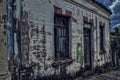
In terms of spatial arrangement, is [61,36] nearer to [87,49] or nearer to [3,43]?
[87,49]

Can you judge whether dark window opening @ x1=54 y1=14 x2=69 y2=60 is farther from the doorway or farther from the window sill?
the doorway

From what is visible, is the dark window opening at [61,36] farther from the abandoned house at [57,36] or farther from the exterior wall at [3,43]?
the exterior wall at [3,43]

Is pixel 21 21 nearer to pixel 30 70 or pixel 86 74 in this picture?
pixel 30 70

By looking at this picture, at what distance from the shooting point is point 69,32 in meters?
9.92

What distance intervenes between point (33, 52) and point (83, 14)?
15.4ft

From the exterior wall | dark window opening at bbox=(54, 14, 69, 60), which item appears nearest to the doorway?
dark window opening at bbox=(54, 14, 69, 60)

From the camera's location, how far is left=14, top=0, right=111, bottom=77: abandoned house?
22.7 feet

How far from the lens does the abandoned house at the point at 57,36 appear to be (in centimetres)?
693

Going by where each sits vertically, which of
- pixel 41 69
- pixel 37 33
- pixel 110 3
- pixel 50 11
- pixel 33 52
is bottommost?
pixel 41 69

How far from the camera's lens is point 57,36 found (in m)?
9.11

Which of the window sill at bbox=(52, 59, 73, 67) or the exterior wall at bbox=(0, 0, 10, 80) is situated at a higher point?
the exterior wall at bbox=(0, 0, 10, 80)

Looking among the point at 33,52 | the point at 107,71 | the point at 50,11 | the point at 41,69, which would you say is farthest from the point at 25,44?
the point at 107,71

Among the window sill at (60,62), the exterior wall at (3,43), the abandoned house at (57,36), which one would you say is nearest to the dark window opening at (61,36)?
the abandoned house at (57,36)

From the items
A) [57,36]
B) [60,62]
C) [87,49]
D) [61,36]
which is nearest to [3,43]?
[60,62]
